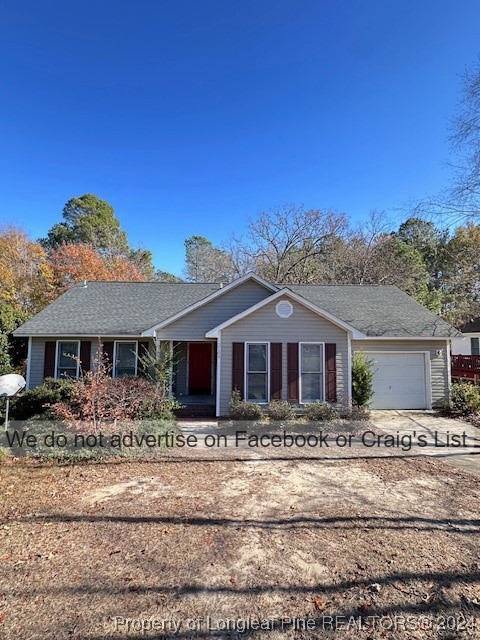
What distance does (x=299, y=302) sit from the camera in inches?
463

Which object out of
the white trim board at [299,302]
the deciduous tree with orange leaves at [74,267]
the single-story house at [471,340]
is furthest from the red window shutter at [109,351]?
the single-story house at [471,340]

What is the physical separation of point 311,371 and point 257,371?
177 centimetres

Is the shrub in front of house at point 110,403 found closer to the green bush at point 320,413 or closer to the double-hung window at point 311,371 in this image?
the green bush at point 320,413

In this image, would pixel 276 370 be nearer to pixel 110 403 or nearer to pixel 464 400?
pixel 110 403

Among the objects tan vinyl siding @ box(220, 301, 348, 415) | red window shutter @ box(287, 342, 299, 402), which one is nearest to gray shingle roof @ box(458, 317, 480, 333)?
tan vinyl siding @ box(220, 301, 348, 415)

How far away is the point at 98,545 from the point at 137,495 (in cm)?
151

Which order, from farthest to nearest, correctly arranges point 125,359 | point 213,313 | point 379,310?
1. point 379,310
2. point 125,359
3. point 213,313

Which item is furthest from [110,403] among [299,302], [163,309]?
[163,309]

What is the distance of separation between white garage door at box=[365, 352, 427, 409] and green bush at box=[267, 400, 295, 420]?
4.22 metres

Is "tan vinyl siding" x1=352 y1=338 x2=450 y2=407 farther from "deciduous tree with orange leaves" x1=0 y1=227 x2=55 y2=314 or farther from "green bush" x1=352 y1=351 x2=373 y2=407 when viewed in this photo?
"deciduous tree with orange leaves" x1=0 y1=227 x2=55 y2=314

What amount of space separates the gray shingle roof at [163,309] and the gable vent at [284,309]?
2828 millimetres

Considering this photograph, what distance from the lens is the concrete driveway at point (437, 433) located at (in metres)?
7.66

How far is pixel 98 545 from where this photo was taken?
4.15m

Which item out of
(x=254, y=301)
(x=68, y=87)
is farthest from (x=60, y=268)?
(x=254, y=301)
